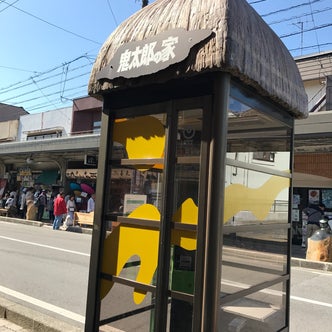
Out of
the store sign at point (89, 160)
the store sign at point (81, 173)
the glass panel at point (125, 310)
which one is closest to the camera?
the glass panel at point (125, 310)

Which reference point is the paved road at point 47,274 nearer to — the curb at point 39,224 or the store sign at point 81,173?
the curb at point 39,224

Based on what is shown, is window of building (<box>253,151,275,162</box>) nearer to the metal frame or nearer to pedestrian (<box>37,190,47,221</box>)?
the metal frame

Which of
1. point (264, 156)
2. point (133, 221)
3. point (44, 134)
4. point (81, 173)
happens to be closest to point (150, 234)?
point (133, 221)

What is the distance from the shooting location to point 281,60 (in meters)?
3.44

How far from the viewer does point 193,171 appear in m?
3.17

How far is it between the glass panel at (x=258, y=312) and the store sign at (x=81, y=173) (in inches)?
711

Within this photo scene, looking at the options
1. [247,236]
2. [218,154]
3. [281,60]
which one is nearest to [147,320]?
[247,236]

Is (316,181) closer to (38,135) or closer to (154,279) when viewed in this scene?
(154,279)

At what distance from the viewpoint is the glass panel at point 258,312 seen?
3619mm

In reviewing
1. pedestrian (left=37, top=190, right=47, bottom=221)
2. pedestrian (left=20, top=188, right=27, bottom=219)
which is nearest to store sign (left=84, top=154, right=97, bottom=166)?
pedestrian (left=37, top=190, right=47, bottom=221)

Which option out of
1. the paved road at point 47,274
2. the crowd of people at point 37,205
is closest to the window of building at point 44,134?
the crowd of people at point 37,205

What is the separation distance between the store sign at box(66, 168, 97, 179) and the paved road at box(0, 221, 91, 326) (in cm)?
717

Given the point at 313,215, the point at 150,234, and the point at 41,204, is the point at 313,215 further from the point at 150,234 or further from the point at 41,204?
the point at 41,204

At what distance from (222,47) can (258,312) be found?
2.37 metres
